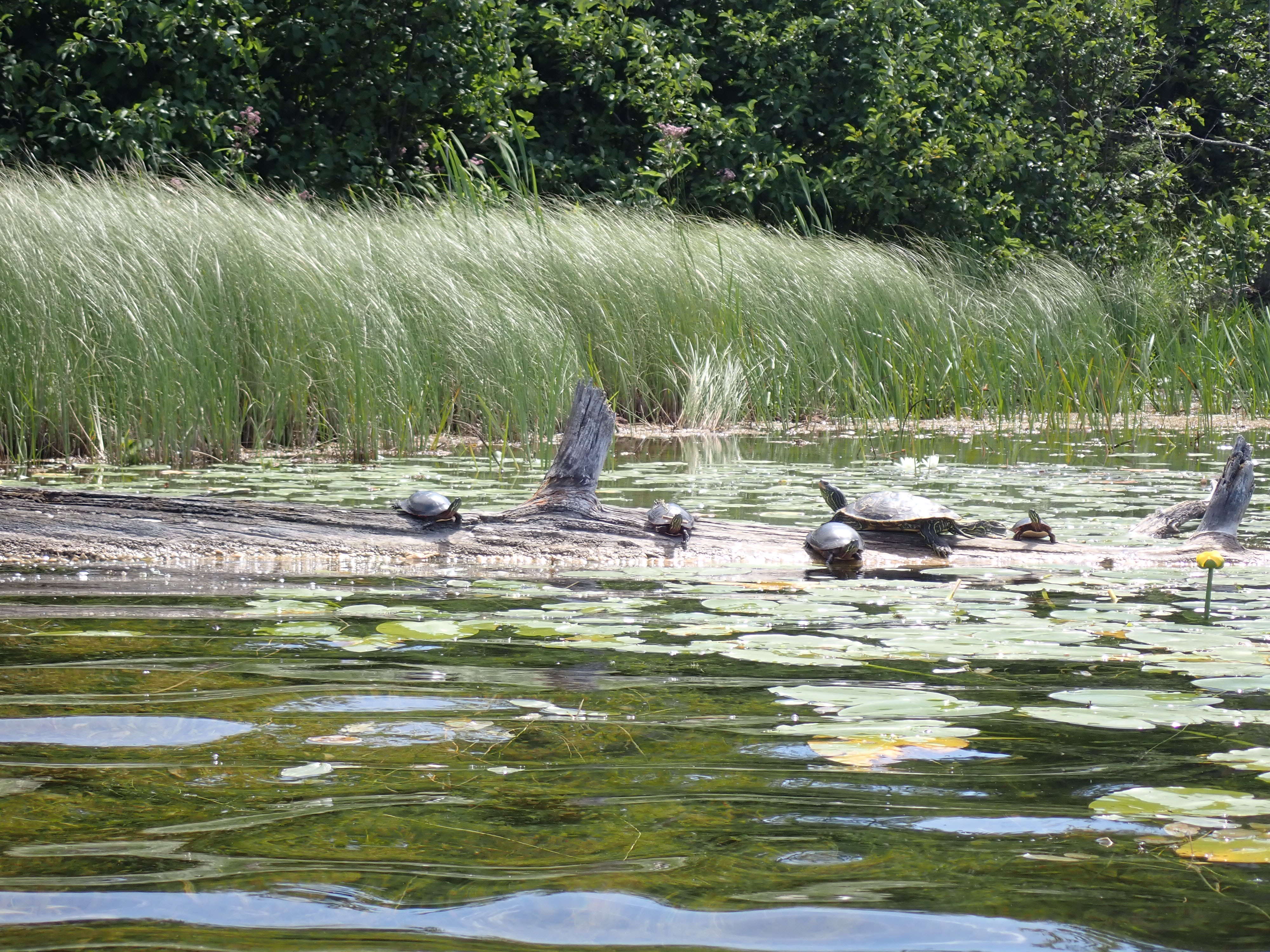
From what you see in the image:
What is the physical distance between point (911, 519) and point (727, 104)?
41.5 ft

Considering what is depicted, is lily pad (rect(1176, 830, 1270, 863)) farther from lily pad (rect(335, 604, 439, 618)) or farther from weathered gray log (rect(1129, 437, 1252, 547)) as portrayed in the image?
weathered gray log (rect(1129, 437, 1252, 547))

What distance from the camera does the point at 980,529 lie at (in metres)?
3.73

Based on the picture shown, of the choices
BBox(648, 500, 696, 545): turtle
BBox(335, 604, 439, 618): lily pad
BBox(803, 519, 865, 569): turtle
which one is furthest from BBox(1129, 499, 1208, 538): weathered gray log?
BBox(335, 604, 439, 618): lily pad

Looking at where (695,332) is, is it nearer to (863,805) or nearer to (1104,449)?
(1104,449)

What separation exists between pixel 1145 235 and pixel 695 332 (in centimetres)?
956

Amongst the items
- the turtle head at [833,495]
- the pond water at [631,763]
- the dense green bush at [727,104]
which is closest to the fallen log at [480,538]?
the pond water at [631,763]

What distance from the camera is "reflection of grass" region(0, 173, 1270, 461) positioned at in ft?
19.1

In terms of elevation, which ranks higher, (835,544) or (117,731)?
(835,544)

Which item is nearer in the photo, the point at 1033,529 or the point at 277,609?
the point at 277,609

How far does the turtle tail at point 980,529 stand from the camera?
3.70m

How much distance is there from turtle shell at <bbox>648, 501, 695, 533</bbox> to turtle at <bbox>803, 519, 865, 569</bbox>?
34 centimetres

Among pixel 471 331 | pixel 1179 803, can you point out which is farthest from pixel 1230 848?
pixel 471 331

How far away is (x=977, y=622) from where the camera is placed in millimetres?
2699

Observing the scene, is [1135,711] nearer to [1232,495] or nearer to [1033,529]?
[1033,529]
